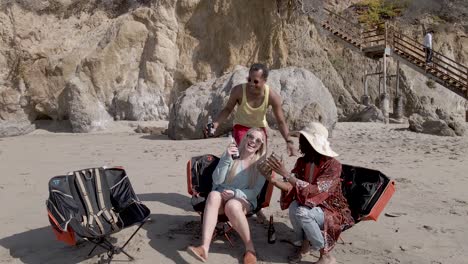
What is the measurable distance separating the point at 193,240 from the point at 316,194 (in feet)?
3.68

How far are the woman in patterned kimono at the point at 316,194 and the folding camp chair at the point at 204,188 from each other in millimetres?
264

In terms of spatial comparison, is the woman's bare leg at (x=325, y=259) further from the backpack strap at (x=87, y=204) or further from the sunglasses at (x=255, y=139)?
the backpack strap at (x=87, y=204)

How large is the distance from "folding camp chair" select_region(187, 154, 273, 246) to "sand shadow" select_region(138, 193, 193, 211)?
2.58 feet

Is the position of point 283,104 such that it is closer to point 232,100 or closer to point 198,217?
point 232,100

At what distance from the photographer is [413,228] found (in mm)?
4016

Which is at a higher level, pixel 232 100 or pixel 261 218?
pixel 232 100

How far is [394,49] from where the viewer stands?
1819 cm

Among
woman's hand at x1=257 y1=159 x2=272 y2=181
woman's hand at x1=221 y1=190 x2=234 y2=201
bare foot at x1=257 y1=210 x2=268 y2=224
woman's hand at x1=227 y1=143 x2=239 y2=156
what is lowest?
bare foot at x1=257 y1=210 x2=268 y2=224

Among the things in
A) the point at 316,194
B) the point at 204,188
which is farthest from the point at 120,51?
the point at 316,194

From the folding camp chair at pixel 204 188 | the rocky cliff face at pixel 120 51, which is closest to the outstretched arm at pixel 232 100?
the folding camp chair at pixel 204 188

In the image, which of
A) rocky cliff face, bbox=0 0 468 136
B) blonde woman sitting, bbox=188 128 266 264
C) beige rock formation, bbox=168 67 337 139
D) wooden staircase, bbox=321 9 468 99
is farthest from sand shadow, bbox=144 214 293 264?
wooden staircase, bbox=321 9 468 99

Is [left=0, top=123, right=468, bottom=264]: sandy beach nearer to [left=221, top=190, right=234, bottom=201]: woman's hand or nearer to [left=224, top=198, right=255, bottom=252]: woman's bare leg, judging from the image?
[left=224, top=198, right=255, bottom=252]: woman's bare leg

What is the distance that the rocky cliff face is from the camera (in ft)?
48.1

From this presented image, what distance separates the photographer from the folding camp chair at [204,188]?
3.57 metres
